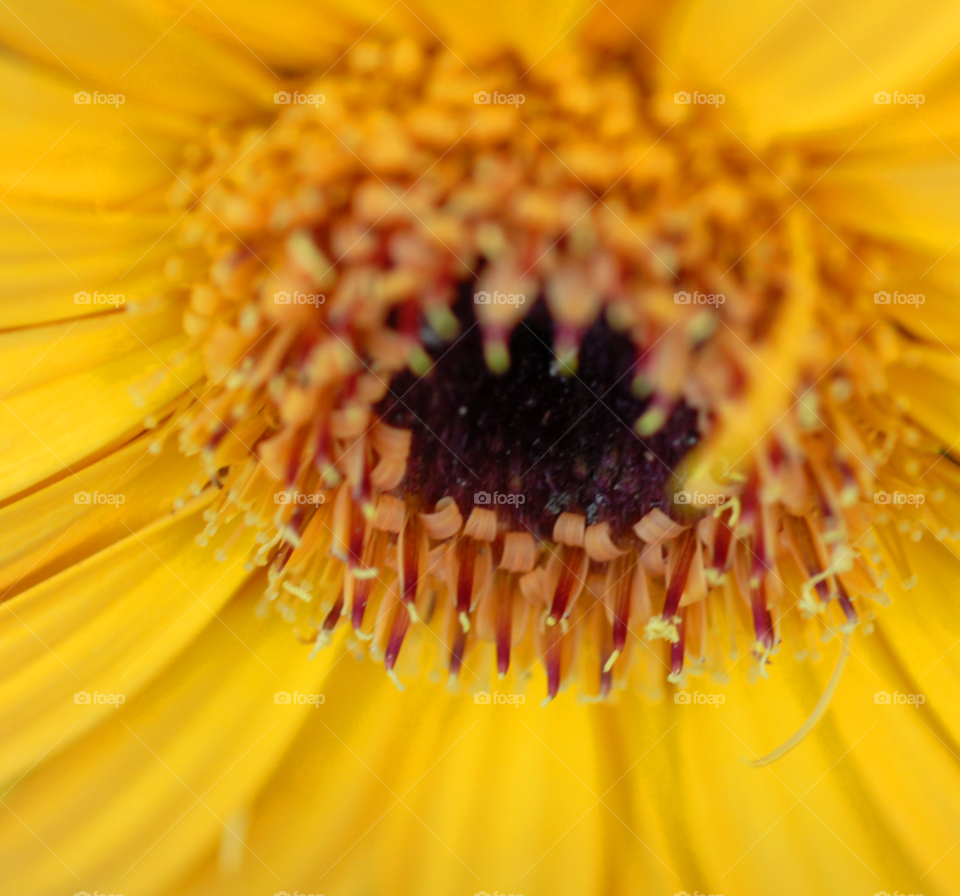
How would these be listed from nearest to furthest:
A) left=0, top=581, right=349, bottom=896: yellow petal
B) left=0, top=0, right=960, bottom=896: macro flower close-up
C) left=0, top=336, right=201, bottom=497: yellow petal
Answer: left=0, top=0, right=960, bottom=896: macro flower close-up < left=0, top=336, right=201, bottom=497: yellow petal < left=0, top=581, right=349, bottom=896: yellow petal

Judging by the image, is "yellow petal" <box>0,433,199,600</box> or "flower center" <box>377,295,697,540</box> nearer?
"flower center" <box>377,295,697,540</box>

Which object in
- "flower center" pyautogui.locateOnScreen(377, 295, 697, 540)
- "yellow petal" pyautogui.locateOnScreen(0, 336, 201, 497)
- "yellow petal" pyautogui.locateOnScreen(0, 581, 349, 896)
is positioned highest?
"flower center" pyautogui.locateOnScreen(377, 295, 697, 540)

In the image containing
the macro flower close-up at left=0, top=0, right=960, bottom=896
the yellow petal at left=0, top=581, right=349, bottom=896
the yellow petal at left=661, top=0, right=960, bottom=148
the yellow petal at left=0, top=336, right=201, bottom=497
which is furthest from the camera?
the yellow petal at left=0, top=581, right=349, bottom=896

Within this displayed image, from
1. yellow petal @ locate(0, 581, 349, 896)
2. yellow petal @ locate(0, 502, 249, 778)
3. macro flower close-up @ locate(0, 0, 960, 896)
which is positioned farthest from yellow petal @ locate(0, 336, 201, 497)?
yellow petal @ locate(0, 581, 349, 896)

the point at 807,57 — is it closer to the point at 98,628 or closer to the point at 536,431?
the point at 536,431

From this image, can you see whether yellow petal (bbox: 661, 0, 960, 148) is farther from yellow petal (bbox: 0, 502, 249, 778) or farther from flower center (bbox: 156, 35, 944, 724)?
yellow petal (bbox: 0, 502, 249, 778)

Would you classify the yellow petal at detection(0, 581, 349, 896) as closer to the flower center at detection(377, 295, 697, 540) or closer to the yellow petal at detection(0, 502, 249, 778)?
the yellow petal at detection(0, 502, 249, 778)

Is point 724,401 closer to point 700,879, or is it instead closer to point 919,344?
point 919,344

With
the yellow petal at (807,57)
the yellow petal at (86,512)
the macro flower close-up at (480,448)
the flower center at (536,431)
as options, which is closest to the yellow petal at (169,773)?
the macro flower close-up at (480,448)

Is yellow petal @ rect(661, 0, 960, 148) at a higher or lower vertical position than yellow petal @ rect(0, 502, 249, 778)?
higher

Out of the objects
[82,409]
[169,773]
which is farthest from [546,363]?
[169,773]
